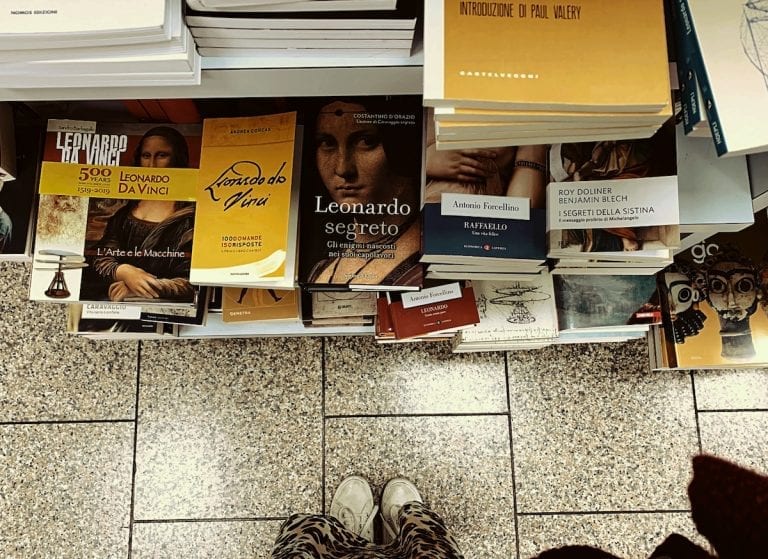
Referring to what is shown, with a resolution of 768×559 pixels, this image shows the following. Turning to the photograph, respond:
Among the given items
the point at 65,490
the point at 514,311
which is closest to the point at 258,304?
the point at 514,311

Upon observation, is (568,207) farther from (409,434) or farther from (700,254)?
(409,434)

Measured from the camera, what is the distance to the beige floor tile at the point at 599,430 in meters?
1.63

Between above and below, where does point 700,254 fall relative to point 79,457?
above

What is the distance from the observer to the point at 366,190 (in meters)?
1.11

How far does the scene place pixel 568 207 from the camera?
1.03 m

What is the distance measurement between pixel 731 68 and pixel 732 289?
97 cm

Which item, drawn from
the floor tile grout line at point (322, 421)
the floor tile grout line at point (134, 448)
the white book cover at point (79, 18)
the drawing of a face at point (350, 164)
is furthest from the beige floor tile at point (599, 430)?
the white book cover at point (79, 18)

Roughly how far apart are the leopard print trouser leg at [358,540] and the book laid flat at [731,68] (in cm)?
97

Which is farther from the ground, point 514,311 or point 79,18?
point 79,18

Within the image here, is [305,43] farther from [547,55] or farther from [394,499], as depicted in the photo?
[394,499]

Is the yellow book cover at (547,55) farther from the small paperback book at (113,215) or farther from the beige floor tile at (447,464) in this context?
the beige floor tile at (447,464)

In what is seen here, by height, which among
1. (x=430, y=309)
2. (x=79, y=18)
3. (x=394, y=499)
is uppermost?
(x=79, y=18)

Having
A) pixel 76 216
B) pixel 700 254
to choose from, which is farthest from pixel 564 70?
pixel 700 254

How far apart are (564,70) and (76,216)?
2.86 feet
